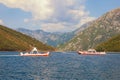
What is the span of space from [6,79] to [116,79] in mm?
37569

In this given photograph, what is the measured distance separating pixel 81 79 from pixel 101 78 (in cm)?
764

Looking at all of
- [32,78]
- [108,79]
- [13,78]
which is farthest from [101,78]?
[13,78]

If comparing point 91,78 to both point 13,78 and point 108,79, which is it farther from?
point 13,78

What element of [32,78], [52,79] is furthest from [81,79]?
[32,78]

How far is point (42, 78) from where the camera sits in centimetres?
10038

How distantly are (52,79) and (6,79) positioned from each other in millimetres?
15696

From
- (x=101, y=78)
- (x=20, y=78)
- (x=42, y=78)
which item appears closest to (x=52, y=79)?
(x=42, y=78)

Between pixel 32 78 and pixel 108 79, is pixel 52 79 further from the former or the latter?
pixel 108 79

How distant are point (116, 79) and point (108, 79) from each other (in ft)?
8.94

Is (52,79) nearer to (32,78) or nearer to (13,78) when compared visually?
(32,78)

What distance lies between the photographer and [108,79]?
321ft

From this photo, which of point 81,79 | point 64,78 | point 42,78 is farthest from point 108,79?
point 42,78

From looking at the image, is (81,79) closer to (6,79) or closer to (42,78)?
(42,78)

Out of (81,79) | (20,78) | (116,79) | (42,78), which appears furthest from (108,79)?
(20,78)
